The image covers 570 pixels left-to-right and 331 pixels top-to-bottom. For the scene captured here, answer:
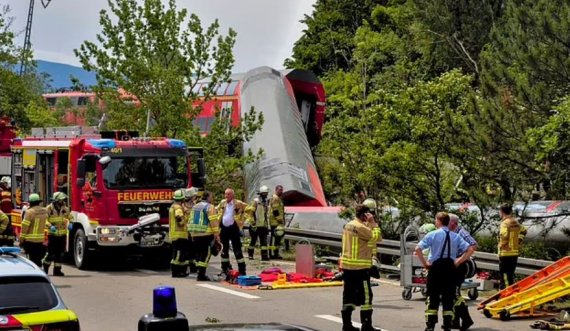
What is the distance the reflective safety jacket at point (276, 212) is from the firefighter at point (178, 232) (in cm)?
375

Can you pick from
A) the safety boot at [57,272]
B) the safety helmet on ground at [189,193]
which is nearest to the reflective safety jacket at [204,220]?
the safety helmet on ground at [189,193]

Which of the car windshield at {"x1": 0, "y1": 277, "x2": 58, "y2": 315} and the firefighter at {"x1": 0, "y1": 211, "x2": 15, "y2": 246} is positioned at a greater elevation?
the firefighter at {"x1": 0, "y1": 211, "x2": 15, "y2": 246}

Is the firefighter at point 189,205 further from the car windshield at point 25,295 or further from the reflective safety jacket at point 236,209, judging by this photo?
the car windshield at point 25,295

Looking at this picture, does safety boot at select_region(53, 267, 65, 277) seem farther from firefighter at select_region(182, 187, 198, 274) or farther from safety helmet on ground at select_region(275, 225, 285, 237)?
safety helmet on ground at select_region(275, 225, 285, 237)

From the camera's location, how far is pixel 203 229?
58.6 ft

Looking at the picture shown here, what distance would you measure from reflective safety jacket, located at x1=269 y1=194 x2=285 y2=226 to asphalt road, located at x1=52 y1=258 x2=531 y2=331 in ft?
11.7

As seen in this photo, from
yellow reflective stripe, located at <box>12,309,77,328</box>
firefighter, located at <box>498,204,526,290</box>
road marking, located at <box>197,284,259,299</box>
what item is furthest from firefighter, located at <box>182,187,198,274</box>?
yellow reflective stripe, located at <box>12,309,77,328</box>

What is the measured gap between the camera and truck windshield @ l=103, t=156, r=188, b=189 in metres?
19.6

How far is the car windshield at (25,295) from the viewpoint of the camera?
8.26 meters

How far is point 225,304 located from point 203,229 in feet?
9.04

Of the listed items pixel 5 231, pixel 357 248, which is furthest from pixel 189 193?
pixel 357 248

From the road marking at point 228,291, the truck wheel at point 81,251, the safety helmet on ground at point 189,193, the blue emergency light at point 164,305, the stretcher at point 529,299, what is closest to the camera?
the blue emergency light at point 164,305

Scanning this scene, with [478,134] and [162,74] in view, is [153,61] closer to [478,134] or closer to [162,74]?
[162,74]

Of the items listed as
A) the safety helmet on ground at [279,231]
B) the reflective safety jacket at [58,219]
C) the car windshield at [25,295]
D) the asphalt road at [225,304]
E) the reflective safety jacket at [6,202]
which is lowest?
the asphalt road at [225,304]
